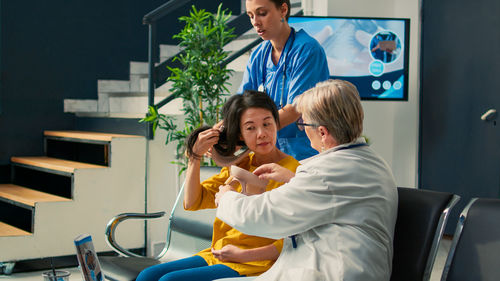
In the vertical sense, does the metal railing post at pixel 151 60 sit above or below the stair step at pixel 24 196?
above

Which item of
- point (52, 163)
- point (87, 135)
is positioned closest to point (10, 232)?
point (52, 163)

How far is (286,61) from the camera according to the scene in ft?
8.08

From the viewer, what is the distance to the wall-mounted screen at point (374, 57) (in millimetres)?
4828


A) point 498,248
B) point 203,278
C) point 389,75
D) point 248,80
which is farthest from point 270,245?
point 389,75

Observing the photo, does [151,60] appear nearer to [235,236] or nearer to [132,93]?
[132,93]

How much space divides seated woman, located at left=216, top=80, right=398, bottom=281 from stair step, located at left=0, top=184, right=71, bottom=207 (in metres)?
3.06

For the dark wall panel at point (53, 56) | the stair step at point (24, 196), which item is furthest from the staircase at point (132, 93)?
the stair step at point (24, 196)

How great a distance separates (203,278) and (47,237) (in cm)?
259

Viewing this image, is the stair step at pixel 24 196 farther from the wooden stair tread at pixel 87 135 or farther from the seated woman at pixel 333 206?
the seated woman at pixel 333 206

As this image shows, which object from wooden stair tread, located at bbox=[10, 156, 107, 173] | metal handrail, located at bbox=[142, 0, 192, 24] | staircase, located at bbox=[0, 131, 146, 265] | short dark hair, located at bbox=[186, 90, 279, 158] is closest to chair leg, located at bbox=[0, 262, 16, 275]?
staircase, located at bbox=[0, 131, 146, 265]

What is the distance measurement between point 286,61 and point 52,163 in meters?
3.00

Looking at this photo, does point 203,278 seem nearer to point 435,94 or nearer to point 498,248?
point 498,248

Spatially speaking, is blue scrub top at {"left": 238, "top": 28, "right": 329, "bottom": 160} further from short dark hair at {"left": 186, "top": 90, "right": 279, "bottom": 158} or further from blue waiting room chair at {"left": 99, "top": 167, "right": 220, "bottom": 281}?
blue waiting room chair at {"left": 99, "top": 167, "right": 220, "bottom": 281}

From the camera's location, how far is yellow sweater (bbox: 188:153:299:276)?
6.47 feet
